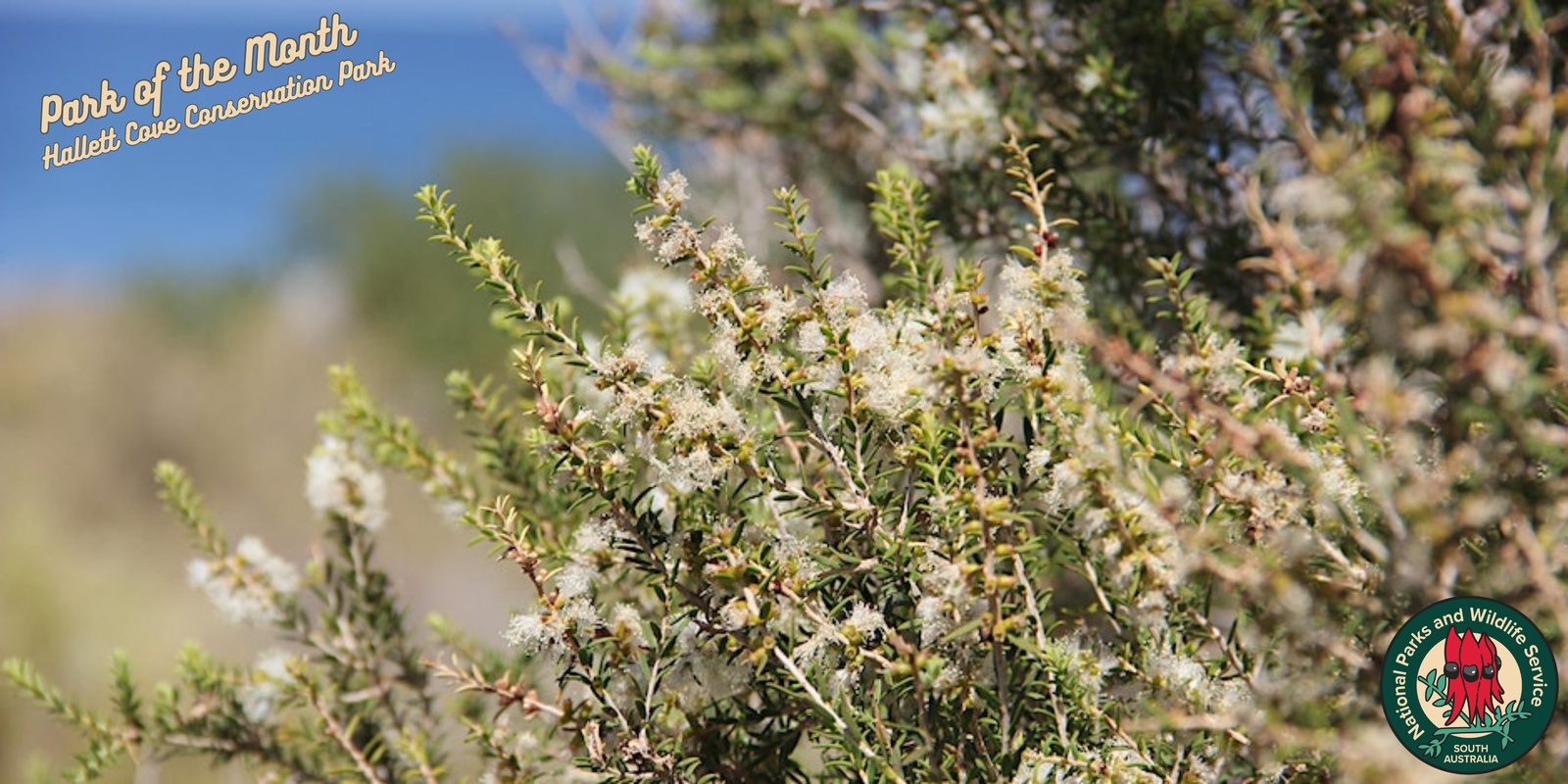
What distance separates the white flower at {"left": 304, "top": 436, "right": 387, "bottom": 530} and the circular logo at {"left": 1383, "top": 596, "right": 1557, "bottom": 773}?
1135mm

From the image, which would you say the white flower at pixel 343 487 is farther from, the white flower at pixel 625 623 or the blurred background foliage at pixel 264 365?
the blurred background foliage at pixel 264 365

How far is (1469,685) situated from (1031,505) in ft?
1.49

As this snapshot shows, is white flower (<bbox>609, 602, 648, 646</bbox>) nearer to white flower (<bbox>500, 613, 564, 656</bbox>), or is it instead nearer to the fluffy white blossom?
white flower (<bbox>500, 613, 564, 656</bbox>)

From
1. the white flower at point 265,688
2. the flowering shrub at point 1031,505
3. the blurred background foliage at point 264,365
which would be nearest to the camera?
the flowering shrub at point 1031,505

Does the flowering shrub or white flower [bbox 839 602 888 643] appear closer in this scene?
the flowering shrub

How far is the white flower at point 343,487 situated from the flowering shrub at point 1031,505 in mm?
414

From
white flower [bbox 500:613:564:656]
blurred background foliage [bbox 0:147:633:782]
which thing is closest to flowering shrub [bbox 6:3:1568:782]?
white flower [bbox 500:613:564:656]

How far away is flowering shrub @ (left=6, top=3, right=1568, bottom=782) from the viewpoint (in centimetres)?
67

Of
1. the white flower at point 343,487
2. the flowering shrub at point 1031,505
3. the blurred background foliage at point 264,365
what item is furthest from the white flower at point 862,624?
the blurred background foliage at point 264,365

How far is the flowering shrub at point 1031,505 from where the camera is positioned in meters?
0.67

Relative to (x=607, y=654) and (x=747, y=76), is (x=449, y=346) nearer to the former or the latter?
(x=747, y=76)

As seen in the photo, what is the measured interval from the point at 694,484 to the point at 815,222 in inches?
55.9

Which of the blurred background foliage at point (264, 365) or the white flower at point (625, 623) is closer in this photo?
the white flower at point (625, 623)

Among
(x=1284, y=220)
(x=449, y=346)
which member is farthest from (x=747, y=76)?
(x=449, y=346)
